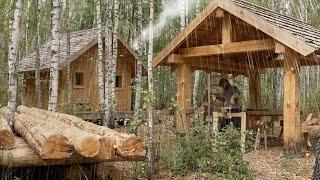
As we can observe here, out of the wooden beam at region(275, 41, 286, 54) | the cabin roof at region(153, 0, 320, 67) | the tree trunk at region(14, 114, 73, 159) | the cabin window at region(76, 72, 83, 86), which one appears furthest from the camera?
the cabin window at region(76, 72, 83, 86)

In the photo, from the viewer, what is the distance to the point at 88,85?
824 inches

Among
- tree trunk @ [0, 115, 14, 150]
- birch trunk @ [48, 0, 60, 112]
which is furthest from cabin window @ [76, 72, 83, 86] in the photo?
tree trunk @ [0, 115, 14, 150]

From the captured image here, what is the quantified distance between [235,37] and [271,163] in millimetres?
4664

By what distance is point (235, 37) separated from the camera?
43.2ft

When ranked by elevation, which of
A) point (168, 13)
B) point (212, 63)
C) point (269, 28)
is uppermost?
point (168, 13)

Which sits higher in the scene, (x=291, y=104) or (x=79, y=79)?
(x=79, y=79)

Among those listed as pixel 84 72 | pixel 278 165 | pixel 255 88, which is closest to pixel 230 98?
pixel 255 88

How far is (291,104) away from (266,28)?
1.97m

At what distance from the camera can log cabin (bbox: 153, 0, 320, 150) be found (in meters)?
10.6

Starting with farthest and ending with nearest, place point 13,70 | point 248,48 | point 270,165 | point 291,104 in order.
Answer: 1. point 248,48
2. point 291,104
3. point 270,165
4. point 13,70

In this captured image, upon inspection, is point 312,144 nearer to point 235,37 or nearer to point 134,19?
point 235,37

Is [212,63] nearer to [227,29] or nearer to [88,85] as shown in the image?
[227,29]

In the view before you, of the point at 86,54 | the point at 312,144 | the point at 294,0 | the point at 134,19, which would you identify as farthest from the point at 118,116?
the point at 294,0

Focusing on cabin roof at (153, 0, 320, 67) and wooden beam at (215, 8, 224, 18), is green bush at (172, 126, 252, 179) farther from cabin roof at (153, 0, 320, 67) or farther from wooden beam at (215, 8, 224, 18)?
wooden beam at (215, 8, 224, 18)
